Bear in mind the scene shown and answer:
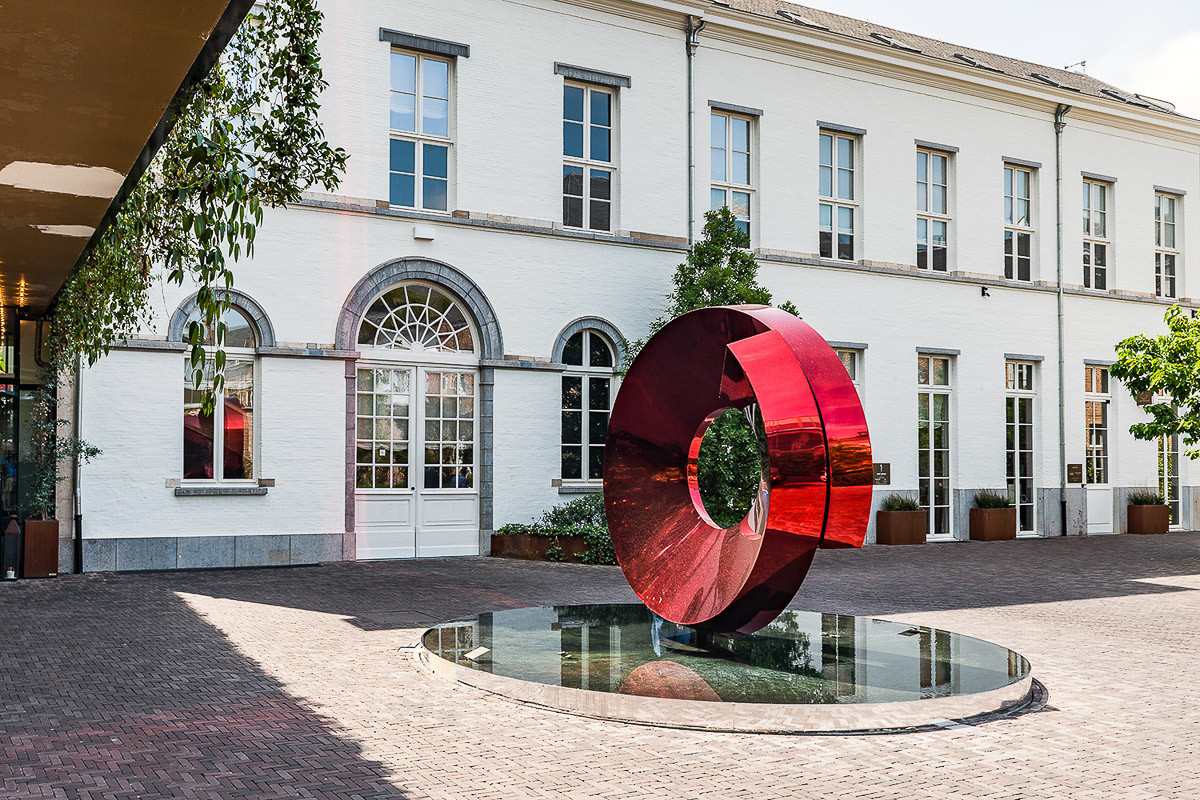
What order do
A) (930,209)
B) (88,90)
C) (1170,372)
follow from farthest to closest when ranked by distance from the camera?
(930,209) → (1170,372) → (88,90)

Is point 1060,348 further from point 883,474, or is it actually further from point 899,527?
point 899,527

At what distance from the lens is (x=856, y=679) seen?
6734 mm

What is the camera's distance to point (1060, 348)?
851 inches

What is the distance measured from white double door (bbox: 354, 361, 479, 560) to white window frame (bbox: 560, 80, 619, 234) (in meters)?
3.13

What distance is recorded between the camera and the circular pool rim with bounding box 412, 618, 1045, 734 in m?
5.94

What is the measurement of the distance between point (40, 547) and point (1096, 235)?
19978mm

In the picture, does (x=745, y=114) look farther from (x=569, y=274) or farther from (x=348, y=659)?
(x=348, y=659)

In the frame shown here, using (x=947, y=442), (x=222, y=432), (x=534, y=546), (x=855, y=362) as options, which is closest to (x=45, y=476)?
(x=222, y=432)

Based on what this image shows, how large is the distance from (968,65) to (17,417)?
16922 mm

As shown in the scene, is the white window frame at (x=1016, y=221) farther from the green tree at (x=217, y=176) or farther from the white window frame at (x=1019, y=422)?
the green tree at (x=217, y=176)

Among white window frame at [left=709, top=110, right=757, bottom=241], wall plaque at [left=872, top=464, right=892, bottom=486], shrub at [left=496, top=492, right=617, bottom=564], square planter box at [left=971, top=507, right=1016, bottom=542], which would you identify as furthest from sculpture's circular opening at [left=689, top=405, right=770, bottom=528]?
square planter box at [left=971, top=507, right=1016, bottom=542]

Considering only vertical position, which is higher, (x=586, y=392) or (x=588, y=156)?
(x=588, y=156)

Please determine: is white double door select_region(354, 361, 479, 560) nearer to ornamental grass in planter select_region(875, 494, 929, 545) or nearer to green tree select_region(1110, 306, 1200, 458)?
ornamental grass in planter select_region(875, 494, 929, 545)

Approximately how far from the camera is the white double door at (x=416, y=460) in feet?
49.3
